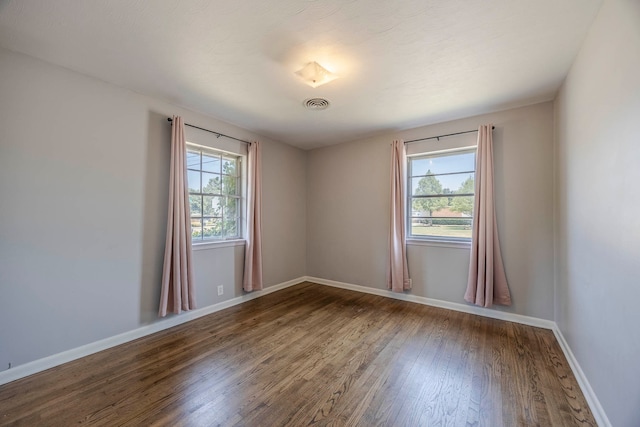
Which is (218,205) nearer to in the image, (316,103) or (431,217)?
(316,103)

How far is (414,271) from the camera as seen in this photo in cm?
373

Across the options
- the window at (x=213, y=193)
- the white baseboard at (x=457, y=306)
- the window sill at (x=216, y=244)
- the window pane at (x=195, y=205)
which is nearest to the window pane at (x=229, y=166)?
the window at (x=213, y=193)

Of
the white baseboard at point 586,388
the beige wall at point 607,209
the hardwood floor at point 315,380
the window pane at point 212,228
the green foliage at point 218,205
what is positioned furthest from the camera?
the window pane at point 212,228

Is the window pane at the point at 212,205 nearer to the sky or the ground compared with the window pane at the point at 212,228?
nearer to the sky

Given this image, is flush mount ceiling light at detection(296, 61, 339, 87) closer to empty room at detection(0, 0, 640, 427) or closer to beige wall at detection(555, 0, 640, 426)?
empty room at detection(0, 0, 640, 427)

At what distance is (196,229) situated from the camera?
10.8ft

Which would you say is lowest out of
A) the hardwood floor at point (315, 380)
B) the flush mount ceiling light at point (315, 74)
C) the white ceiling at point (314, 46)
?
the hardwood floor at point (315, 380)

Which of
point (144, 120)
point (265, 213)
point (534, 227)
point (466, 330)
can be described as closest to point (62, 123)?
point (144, 120)

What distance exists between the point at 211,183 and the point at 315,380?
8.89 ft

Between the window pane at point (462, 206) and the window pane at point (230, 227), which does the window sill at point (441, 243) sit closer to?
the window pane at point (462, 206)

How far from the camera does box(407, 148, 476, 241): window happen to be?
344 centimetres

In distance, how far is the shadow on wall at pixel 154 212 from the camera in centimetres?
275

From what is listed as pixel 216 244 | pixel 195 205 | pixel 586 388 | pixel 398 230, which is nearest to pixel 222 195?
pixel 195 205

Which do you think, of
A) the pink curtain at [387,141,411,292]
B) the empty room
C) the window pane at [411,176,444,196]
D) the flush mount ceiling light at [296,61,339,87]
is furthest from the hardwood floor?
the flush mount ceiling light at [296,61,339,87]
